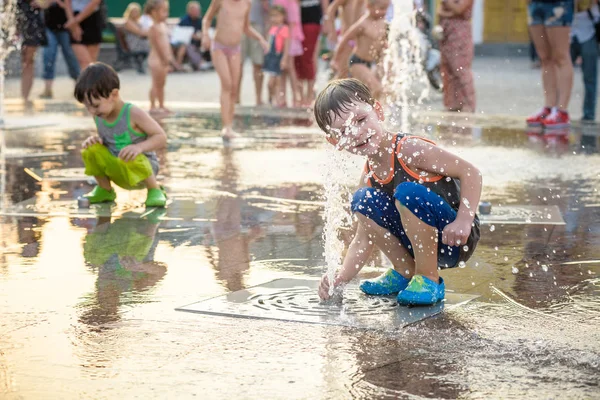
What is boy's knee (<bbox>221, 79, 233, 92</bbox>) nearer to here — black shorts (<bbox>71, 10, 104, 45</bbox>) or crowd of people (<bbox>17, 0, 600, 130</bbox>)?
crowd of people (<bbox>17, 0, 600, 130</bbox>)

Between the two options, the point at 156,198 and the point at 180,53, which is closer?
Answer: the point at 156,198

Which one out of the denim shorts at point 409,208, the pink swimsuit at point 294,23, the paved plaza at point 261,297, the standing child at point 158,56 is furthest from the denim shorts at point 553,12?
the denim shorts at point 409,208

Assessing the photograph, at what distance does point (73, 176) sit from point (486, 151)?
3.59m

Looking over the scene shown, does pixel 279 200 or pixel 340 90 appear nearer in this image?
pixel 340 90

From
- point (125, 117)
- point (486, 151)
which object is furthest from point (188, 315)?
point (486, 151)

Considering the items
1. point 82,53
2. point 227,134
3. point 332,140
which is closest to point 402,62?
point 82,53

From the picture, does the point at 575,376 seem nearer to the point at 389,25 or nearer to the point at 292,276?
the point at 292,276

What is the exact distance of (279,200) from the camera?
7.53 m

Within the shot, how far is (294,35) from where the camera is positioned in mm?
14727

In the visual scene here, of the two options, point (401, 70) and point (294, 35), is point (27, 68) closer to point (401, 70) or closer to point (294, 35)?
point (294, 35)

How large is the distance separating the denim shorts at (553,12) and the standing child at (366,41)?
148 cm

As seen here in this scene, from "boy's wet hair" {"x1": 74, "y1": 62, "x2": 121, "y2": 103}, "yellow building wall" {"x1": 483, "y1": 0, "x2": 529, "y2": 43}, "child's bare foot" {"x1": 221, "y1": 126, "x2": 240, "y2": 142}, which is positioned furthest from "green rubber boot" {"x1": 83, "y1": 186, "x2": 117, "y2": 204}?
"yellow building wall" {"x1": 483, "y1": 0, "x2": 529, "y2": 43}

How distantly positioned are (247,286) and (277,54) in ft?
33.8

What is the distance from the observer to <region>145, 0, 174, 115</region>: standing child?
14.0m
